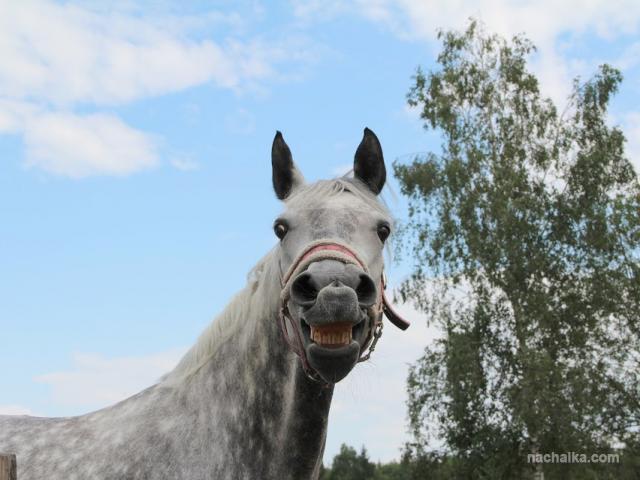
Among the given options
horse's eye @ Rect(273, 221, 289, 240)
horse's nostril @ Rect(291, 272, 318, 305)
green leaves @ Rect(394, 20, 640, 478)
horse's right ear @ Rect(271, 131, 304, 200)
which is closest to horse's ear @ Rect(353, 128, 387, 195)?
horse's right ear @ Rect(271, 131, 304, 200)

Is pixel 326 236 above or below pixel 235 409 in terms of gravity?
above

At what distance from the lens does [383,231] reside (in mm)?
4672

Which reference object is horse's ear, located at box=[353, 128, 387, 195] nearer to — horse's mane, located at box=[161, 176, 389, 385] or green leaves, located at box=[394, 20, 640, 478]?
horse's mane, located at box=[161, 176, 389, 385]

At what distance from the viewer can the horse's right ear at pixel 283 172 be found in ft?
16.8

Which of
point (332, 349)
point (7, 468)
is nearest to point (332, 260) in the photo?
point (332, 349)

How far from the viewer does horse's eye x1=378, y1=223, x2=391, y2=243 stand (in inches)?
183

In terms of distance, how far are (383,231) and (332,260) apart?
2.27 ft

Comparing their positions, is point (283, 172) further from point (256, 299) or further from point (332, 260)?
point (332, 260)

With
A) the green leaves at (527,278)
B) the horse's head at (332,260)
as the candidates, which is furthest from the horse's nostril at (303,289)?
the green leaves at (527,278)

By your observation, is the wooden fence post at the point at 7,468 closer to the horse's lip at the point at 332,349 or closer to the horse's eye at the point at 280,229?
the horse's lip at the point at 332,349

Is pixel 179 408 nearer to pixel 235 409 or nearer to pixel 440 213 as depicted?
pixel 235 409

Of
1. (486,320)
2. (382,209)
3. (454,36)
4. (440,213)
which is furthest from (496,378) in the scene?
(382,209)

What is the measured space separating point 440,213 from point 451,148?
3320 mm

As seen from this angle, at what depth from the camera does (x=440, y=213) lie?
3409 centimetres
